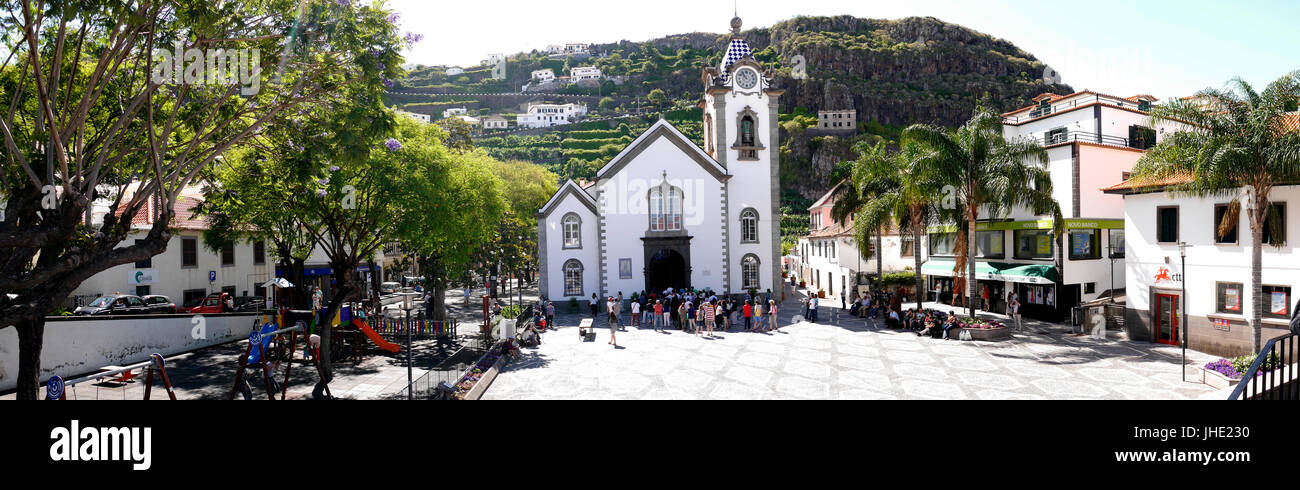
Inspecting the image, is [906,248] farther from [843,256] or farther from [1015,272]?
[1015,272]

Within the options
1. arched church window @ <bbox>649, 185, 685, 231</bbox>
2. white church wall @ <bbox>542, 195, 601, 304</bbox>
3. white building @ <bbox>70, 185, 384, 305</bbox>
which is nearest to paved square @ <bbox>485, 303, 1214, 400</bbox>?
white church wall @ <bbox>542, 195, 601, 304</bbox>

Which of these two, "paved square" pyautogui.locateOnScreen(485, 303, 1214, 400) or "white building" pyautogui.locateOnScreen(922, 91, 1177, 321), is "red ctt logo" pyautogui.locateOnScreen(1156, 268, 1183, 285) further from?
"white building" pyautogui.locateOnScreen(922, 91, 1177, 321)

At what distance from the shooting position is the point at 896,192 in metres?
28.2

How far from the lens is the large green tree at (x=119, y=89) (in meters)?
8.98

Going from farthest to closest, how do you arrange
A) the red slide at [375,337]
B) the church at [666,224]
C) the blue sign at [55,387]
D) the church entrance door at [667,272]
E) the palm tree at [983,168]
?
the church entrance door at [667,272]
the church at [666,224]
the palm tree at [983,168]
the red slide at [375,337]
the blue sign at [55,387]

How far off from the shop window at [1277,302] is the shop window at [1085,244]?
8.49m

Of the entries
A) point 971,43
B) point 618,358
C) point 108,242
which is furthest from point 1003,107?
point 108,242

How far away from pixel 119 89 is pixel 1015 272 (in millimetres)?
33002

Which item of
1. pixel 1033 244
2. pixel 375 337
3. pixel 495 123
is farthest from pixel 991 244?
pixel 495 123

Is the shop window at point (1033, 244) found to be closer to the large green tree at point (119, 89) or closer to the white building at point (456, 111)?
the large green tree at point (119, 89)

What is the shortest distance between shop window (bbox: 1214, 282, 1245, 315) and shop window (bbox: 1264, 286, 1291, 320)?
0.58 metres

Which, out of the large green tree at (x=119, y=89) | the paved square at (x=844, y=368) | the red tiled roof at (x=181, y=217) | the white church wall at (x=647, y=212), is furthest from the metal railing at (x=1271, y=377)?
the red tiled roof at (x=181, y=217)
